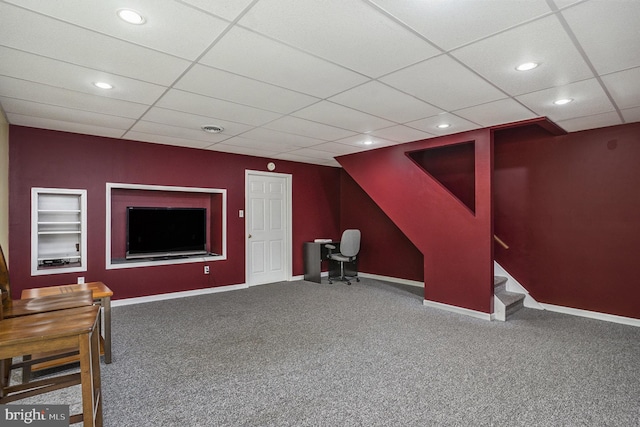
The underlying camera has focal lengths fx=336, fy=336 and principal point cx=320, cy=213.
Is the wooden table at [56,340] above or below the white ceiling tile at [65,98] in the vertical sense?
below

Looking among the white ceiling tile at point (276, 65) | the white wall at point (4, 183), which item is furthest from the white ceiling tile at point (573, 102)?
the white wall at point (4, 183)

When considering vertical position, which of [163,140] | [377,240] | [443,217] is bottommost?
[377,240]

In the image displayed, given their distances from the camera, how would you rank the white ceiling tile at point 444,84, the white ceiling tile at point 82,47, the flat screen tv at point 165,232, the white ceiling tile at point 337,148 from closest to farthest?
the white ceiling tile at point 82,47 → the white ceiling tile at point 444,84 → the flat screen tv at point 165,232 → the white ceiling tile at point 337,148

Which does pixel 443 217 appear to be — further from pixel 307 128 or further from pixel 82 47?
pixel 82 47

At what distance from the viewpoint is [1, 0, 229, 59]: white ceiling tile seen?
5.64ft

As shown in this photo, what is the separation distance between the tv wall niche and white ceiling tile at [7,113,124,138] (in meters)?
0.72

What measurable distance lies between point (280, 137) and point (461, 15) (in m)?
3.08

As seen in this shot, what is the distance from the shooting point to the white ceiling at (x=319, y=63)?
5.87 ft

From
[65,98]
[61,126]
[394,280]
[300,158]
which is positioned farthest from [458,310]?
[61,126]

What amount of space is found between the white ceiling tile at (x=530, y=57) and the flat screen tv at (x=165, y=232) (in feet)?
14.9

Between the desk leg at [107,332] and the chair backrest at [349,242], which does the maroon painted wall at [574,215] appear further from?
the desk leg at [107,332]

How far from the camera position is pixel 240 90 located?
2891mm

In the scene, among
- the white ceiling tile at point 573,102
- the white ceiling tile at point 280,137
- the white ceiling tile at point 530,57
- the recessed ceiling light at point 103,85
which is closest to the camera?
the white ceiling tile at point 530,57

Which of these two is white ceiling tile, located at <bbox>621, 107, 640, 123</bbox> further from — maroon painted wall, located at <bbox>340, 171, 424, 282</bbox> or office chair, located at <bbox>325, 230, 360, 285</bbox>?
office chair, located at <bbox>325, 230, 360, 285</bbox>
